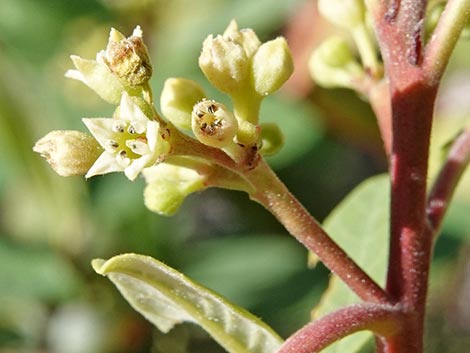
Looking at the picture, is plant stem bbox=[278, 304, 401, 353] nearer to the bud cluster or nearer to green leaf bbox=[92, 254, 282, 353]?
green leaf bbox=[92, 254, 282, 353]

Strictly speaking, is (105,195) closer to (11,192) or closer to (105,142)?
(11,192)

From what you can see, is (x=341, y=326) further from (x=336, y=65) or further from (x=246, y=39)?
(x=336, y=65)

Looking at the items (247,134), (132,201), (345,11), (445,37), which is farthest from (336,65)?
(132,201)

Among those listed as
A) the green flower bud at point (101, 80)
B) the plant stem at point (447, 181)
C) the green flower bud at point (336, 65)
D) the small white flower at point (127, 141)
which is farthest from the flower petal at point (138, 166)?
the green flower bud at point (336, 65)

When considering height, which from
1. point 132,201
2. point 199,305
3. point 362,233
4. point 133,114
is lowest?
point 132,201

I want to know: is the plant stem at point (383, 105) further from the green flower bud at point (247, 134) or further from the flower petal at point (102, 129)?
the flower petal at point (102, 129)

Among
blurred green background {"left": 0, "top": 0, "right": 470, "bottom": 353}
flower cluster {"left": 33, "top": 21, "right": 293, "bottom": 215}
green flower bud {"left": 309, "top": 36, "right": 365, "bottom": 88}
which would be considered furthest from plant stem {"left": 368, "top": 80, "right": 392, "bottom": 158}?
blurred green background {"left": 0, "top": 0, "right": 470, "bottom": 353}

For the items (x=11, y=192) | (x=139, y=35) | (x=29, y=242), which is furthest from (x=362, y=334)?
(x=11, y=192)
